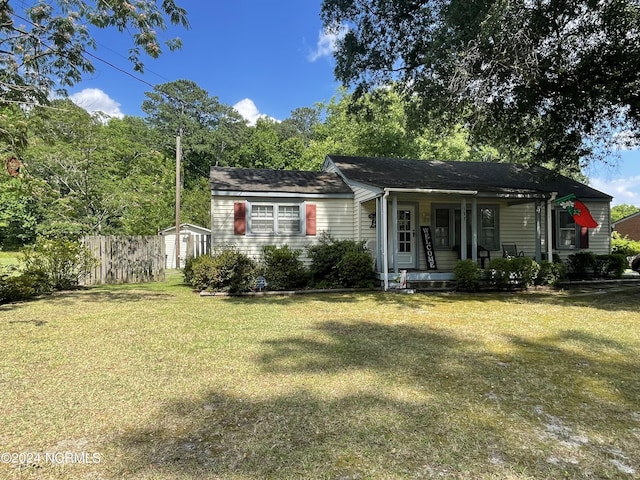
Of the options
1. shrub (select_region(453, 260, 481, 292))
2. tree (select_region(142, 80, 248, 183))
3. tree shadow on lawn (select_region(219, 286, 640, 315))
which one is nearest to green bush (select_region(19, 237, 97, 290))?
tree shadow on lawn (select_region(219, 286, 640, 315))

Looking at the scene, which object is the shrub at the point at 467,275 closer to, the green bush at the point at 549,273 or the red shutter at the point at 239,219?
the green bush at the point at 549,273

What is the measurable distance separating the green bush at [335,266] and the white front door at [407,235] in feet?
5.90

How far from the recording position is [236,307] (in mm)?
8109

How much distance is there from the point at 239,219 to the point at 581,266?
11386mm

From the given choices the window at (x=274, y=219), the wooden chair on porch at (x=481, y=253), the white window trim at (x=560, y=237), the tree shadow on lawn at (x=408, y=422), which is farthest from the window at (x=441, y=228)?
the tree shadow on lawn at (x=408, y=422)

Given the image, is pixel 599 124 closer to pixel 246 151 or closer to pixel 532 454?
pixel 532 454

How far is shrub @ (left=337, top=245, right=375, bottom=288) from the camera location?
35.6 feet

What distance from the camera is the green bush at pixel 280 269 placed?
1059cm

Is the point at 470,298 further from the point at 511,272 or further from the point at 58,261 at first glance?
the point at 58,261

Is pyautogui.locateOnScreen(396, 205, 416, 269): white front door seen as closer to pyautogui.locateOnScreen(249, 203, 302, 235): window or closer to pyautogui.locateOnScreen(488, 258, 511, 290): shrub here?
pyautogui.locateOnScreen(488, 258, 511, 290): shrub

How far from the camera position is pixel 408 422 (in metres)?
3.02

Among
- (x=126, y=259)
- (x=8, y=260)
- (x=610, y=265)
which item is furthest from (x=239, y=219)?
(x=8, y=260)

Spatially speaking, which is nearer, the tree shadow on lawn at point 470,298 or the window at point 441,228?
the tree shadow on lawn at point 470,298

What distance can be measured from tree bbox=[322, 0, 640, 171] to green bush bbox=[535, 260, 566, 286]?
3237 millimetres
